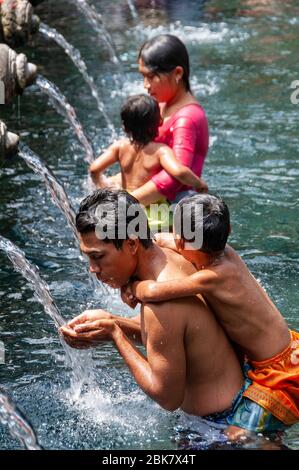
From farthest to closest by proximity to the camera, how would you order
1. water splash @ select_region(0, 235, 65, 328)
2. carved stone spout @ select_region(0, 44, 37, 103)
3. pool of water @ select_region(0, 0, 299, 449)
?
carved stone spout @ select_region(0, 44, 37, 103) → water splash @ select_region(0, 235, 65, 328) → pool of water @ select_region(0, 0, 299, 449)

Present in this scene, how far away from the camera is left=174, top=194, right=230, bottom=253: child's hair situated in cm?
424

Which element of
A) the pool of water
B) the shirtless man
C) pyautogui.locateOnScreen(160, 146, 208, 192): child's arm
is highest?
the shirtless man

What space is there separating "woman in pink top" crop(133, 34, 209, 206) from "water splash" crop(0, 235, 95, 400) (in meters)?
0.77

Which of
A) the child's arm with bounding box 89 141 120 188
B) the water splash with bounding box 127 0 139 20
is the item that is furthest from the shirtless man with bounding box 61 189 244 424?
the water splash with bounding box 127 0 139 20

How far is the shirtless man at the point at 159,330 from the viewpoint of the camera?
420cm

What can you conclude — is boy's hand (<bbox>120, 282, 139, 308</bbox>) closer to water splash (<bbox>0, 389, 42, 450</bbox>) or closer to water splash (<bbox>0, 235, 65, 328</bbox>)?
water splash (<bbox>0, 389, 42, 450</bbox>)

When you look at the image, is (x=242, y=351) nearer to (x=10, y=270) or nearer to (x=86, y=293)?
(x=86, y=293)

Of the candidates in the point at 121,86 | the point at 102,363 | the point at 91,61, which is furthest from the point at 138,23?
the point at 102,363

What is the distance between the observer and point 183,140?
20.7ft

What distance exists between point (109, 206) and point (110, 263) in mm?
223

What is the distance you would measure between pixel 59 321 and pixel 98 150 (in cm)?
359

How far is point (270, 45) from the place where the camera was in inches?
467

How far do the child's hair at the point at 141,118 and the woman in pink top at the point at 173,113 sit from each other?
0.19m

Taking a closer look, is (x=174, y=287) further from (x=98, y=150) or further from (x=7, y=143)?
(x=98, y=150)
